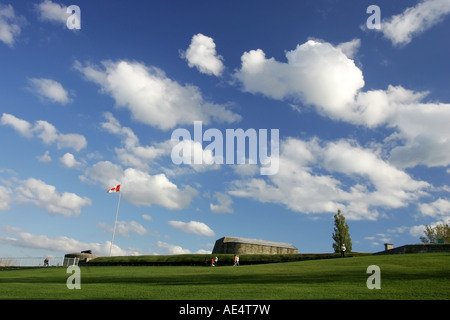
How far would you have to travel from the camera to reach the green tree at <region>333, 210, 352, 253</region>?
2625 inches

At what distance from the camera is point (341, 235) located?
222 ft

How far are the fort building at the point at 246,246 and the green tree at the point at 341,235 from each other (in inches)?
389

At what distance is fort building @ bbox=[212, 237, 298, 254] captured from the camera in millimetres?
63625

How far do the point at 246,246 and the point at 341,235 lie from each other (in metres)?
18.6

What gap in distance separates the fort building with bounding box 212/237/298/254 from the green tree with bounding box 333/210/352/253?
32.4ft

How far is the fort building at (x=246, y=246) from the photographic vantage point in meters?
63.6

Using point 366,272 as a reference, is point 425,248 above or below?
above

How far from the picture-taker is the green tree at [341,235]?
219 feet
